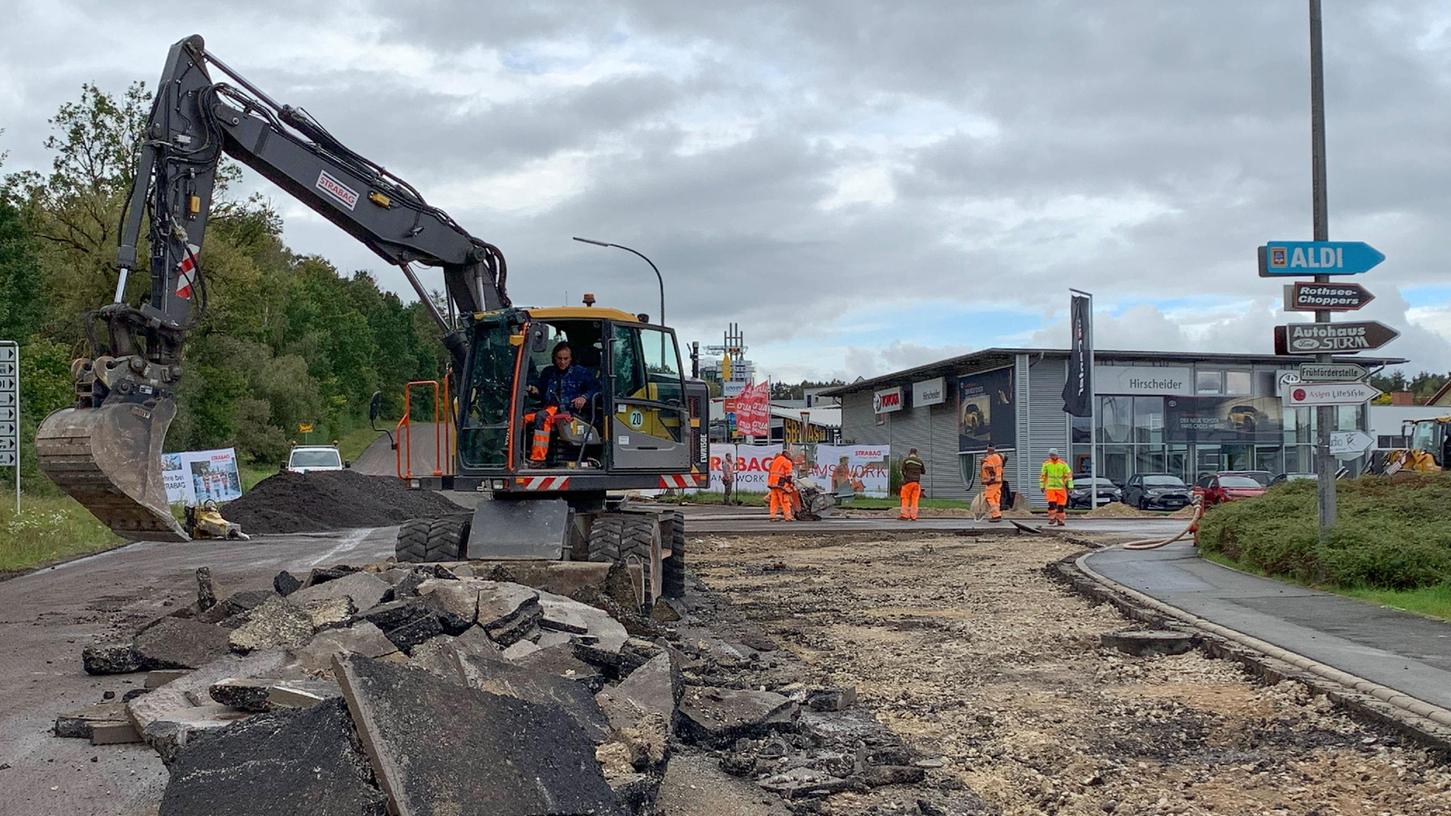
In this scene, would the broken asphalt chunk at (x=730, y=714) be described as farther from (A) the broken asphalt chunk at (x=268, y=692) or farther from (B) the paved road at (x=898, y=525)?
(B) the paved road at (x=898, y=525)

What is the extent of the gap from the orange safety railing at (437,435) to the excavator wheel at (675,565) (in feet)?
8.48

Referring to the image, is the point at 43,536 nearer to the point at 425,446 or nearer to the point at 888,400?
the point at 425,446

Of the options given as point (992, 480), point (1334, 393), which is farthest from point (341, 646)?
point (992, 480)

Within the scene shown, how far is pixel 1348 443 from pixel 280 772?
14.0m

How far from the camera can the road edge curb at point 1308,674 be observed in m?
7.23

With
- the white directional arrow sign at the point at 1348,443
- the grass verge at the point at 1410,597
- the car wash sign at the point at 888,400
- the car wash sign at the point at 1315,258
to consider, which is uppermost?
the car wash sign at the point at 888,400

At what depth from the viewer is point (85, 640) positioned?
11586 millimetres

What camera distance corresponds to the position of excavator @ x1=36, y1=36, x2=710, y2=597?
36.8ft

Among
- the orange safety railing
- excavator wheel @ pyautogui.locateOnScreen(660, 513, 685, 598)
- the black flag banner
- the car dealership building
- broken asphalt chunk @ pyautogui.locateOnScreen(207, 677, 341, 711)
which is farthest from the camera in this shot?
the car dealership building

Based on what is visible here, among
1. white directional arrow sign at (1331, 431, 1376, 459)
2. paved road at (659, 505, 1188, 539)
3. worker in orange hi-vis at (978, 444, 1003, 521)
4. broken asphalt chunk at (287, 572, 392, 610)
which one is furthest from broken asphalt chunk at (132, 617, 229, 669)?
worker in orange hi-vis at (978, 444, 1003, 521)

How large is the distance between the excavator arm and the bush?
9.25 metres

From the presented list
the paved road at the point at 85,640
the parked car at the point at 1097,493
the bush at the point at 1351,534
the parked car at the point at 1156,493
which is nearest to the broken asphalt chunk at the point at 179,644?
the paved road at the point at 85,640

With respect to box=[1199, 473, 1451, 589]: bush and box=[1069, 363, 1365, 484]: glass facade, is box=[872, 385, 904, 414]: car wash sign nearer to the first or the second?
box=[1069, 363, 1365, 484]: glass facade

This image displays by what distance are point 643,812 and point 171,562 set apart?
1807 cm
